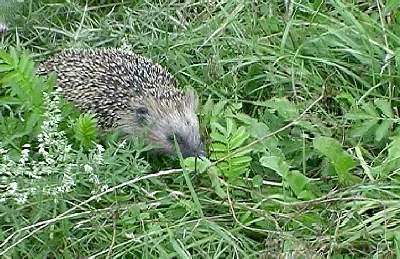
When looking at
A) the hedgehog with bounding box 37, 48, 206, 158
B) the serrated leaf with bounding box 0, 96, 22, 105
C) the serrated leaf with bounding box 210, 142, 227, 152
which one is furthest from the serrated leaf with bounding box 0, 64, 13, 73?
the serrated leaf with bounding box 210, 142, 227, 152

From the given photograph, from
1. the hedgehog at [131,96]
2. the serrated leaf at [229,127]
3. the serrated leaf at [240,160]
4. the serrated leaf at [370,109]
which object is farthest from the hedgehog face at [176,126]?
the serrated leaf at [370,109]

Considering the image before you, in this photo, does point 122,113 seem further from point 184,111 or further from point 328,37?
point 328,37

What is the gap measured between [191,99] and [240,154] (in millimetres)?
609

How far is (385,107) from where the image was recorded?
12.7 ft

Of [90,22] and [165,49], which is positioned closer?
[165,49]

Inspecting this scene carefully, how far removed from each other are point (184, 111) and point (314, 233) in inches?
39.6

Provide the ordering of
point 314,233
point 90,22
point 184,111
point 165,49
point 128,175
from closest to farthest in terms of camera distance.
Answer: point 314,233
point 128,175
point 184,111
point 165,49
point 90,22

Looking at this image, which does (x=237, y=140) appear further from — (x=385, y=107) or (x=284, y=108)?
(x=385, y=107)

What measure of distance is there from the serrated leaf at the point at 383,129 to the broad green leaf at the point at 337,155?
6.7 inches

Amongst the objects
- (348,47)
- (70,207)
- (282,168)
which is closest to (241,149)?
(282,168)

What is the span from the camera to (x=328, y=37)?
4.39 metres

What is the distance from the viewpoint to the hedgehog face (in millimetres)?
4109

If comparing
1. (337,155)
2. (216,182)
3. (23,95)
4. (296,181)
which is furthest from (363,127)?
(23,95)

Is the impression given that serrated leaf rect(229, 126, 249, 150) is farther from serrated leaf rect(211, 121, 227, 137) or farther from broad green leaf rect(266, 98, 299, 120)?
broad green leaf rect(266, 98, 299, 120)
